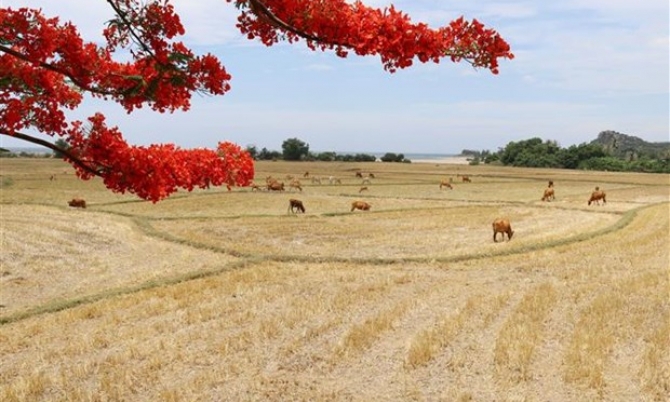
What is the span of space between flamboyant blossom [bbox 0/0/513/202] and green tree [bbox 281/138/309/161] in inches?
4616

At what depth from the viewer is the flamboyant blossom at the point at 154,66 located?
5.71 metres

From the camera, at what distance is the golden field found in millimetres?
8562

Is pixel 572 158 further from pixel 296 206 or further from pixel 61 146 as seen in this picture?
pixel 61 146

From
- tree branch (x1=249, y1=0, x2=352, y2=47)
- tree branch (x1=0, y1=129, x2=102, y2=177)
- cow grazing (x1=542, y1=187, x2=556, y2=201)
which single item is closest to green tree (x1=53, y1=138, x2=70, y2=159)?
tree branch (x1=0, y1=129, x2=102, y2=177)

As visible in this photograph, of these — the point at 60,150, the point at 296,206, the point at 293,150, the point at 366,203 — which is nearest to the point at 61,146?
the point at 60,150

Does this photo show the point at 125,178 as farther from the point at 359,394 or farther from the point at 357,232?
the point at 357,232

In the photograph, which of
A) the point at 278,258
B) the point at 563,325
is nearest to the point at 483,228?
the point at 278,258

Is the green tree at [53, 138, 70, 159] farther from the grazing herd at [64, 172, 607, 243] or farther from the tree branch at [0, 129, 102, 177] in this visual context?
the grazing herd at [64, 172, 607, 243]

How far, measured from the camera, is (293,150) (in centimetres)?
12481

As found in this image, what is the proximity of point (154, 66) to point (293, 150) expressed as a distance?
11845 centimetres

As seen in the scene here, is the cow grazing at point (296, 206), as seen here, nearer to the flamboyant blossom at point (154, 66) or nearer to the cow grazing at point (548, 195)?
the cow grazing at point (548, 195)

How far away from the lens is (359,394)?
821 centimetres

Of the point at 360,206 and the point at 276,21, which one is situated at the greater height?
the point at 276,21

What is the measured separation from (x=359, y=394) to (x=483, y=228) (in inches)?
807
